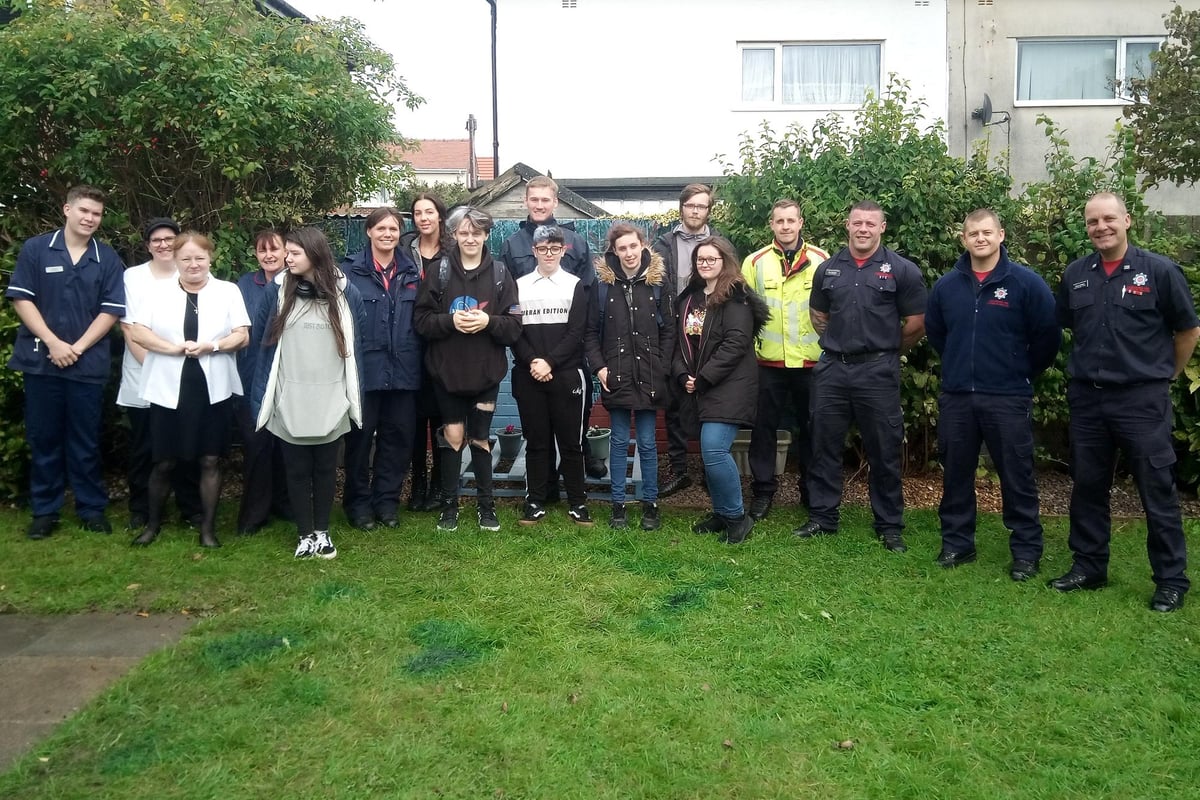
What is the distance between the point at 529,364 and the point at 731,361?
1206 mm

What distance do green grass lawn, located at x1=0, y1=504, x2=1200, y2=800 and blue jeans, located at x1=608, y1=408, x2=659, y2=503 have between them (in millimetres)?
374

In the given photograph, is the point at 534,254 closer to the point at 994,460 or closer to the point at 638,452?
the point at 638,452

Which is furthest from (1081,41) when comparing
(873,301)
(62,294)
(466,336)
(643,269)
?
(62,294)

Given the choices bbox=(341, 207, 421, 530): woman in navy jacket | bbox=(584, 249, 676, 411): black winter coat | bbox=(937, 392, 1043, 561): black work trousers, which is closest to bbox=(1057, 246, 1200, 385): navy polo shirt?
bbox=(937, 392, 1043, 561): black work trousers

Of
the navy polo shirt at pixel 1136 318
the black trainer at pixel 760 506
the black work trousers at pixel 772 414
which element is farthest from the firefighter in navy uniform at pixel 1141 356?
the black trainer at pixel 760 506

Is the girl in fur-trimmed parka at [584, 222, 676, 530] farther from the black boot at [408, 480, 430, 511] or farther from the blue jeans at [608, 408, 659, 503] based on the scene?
the black boot at [408, 480, 430, 511]

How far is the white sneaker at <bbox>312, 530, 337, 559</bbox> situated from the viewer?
201 inches

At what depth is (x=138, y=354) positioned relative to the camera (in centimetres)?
538

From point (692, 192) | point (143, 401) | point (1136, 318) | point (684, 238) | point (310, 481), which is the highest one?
point (692, 192)

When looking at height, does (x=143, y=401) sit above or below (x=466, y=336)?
below

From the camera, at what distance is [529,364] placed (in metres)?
5.56

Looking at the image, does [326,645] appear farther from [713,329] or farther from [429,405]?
[713,329]

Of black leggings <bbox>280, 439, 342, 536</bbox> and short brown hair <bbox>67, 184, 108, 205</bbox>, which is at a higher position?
short brown hair <bbox>67, 184, 108, 205</bbox>

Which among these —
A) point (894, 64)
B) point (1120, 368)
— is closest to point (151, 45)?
point (1120, 368)
